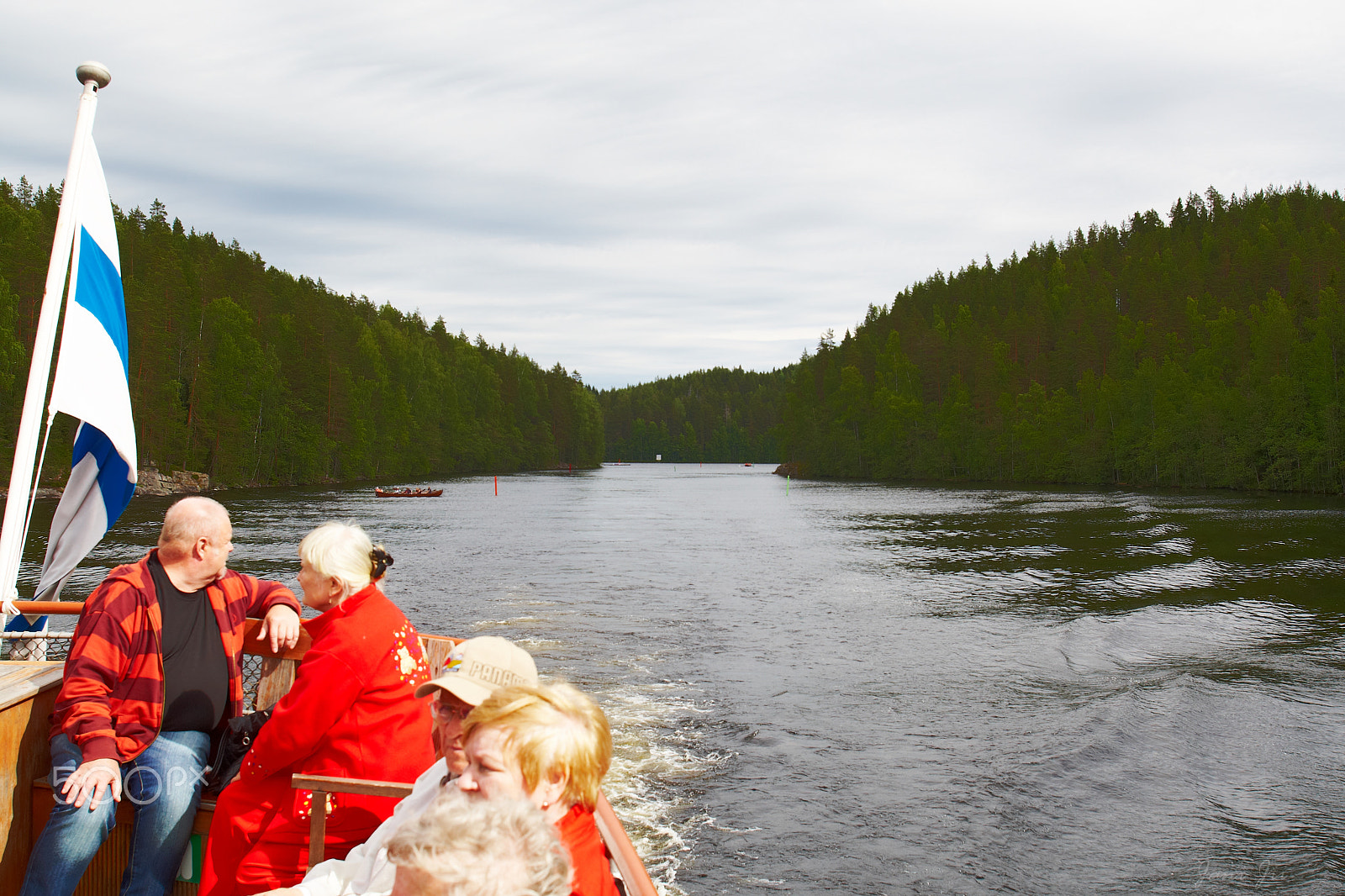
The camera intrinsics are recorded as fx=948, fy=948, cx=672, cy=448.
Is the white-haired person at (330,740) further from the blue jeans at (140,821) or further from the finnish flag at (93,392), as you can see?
the finnish flag at (93,392)

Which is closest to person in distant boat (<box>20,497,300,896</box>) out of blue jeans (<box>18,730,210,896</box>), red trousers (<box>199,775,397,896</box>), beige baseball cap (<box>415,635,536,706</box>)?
blue jeans (<box>18,730,210,896</box>)

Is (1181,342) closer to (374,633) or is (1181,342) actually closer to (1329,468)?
(1329,468)

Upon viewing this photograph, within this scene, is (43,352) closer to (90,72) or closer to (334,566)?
(90,72)

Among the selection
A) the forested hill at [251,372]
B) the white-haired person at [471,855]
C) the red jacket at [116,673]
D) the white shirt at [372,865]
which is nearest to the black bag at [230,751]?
the red jacket at [116,673]

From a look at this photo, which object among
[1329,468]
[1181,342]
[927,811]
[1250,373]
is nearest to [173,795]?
[927,811]

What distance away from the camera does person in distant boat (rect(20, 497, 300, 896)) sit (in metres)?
3.44

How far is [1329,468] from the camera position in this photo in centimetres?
→ 6303

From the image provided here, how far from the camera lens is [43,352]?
4.74 m

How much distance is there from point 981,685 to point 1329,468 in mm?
63285

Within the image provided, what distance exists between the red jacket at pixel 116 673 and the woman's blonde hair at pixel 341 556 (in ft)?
2.31

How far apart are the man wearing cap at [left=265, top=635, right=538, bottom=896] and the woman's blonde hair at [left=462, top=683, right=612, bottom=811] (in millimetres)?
217

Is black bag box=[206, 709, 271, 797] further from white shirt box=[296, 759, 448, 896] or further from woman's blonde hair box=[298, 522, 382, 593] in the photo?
white shirt box=[296, 759, 448, 896]

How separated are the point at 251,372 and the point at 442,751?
80.1 m

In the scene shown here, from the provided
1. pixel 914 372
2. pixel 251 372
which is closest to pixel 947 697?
pixel 251 372
